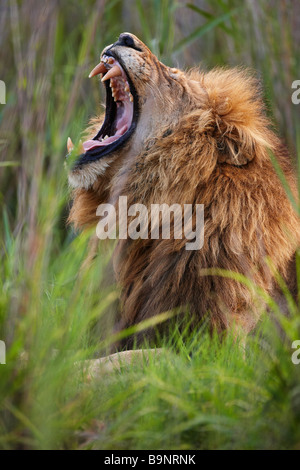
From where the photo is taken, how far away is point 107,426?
194 cm

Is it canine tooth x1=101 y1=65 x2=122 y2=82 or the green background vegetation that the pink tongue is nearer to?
canine tooth x1=101 y1=65 x2=122 y2=82

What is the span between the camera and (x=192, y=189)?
9.93 ft

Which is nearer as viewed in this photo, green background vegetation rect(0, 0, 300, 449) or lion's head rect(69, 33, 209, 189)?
green background vegetation rect(0, 0, 300, 449)

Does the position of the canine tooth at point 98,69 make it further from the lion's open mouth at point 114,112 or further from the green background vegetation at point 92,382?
the green background vegetation at point 92,382

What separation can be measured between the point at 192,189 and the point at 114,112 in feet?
2.51

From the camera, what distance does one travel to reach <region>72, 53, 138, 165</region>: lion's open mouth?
3.20 m

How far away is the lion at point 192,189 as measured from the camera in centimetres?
295

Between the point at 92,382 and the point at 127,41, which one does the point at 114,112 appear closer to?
the point at 127,41

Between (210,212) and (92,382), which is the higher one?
(210,212)

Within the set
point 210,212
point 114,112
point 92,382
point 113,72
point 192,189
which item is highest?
point 113,72

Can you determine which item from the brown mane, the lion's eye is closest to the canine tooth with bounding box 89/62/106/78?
the lion's eye

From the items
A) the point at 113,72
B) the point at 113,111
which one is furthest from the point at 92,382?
the point at 113,111

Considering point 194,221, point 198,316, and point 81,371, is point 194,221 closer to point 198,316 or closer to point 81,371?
point 198,316

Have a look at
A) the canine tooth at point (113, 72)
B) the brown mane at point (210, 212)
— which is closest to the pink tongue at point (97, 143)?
the brown mane at point (210, 212)
